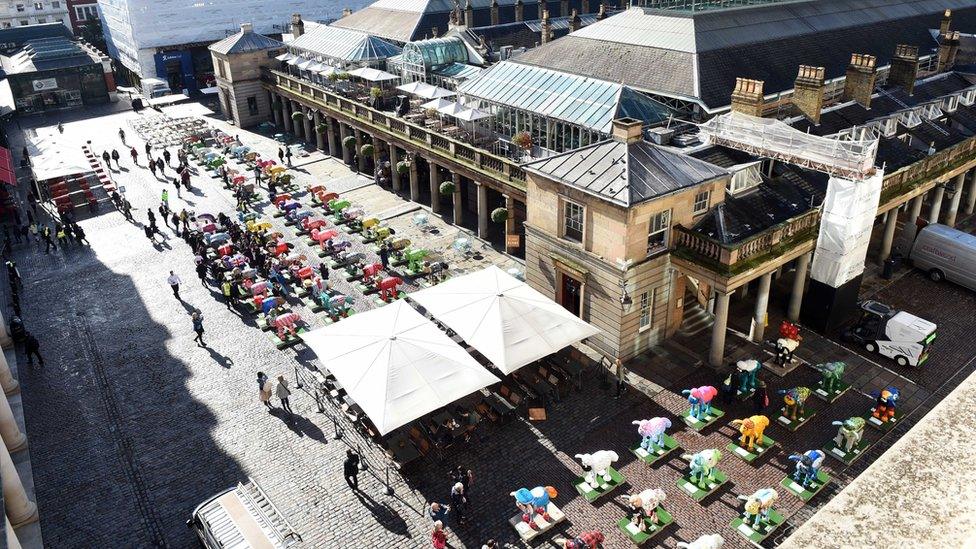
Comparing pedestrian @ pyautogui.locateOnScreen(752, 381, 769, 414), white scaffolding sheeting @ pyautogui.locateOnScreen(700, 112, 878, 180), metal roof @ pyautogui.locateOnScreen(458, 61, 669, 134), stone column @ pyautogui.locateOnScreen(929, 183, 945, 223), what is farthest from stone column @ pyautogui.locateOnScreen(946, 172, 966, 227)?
pedestrian @ pyautogui.locateOnScreen(752, 381, 769, 414)

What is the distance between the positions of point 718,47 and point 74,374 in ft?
126

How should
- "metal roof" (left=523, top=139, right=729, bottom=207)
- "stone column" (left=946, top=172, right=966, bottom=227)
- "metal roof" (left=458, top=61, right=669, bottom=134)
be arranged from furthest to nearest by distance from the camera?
"stone column" (left=946, top=172, right=966, bottom=227)
"metal roof" (left=458, top=61, right=669, bottom=134)
"metal roof" (left=523, top=139, right=729, bottom=207)

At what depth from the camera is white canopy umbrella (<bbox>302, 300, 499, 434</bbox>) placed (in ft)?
77.6

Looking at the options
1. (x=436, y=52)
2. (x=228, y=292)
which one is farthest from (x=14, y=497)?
(x=436, y=52)

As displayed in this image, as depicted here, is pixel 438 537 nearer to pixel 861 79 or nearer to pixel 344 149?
pixel 861 79

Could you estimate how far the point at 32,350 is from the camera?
30891mm

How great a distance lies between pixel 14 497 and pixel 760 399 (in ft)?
87.0

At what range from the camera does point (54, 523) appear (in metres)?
22.6

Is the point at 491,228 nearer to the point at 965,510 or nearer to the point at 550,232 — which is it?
the point at 550,232

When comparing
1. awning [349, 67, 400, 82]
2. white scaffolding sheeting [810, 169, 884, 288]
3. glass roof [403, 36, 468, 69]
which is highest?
glass roof [403, 36, 468, 69]

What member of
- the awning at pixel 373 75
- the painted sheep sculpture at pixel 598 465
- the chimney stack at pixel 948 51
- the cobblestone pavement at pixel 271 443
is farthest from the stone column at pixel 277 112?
the chimney stack at pixel 948 51

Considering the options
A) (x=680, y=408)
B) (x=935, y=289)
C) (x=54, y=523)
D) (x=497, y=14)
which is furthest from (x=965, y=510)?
(x=497, y=14)

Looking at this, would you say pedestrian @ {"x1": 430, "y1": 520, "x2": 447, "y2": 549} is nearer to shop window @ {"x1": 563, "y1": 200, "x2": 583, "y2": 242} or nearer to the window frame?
the window frame

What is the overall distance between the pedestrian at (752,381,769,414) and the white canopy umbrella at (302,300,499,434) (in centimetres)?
1059
